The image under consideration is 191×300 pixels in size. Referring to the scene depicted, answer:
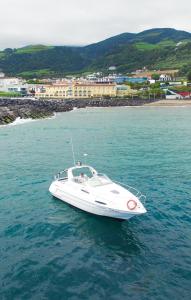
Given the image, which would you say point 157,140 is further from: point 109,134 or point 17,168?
point 17,168

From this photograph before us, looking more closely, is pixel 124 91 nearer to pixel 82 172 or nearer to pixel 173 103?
pixel 173 103

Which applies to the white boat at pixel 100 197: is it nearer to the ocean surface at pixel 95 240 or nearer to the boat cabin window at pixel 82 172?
the ocean surface at pixel 95 240

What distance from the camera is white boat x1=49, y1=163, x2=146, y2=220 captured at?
2188 cm

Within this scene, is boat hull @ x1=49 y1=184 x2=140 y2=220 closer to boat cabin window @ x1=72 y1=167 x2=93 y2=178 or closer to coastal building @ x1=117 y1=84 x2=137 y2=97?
boat cabin window @ x1=72 y1=167 x2=93 y2=178

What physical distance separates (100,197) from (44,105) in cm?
10795

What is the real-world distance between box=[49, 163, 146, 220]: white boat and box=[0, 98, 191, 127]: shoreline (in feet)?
184

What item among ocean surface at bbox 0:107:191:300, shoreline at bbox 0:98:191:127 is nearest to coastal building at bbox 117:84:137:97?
shoreline at bbox 0:98:191:127

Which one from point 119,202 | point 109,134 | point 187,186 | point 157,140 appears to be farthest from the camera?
point 109,134

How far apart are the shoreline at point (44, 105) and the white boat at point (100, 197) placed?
5618 cm

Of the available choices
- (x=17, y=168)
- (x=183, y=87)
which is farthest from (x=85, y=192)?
(x=183, y=87)

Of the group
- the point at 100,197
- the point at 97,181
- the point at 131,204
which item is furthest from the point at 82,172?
the point at 131,204

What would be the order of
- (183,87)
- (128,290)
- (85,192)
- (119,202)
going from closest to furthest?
(128,290), (119,202), (85,192), (183,87)

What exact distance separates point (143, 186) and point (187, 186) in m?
3.38

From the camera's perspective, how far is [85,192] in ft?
80.0
